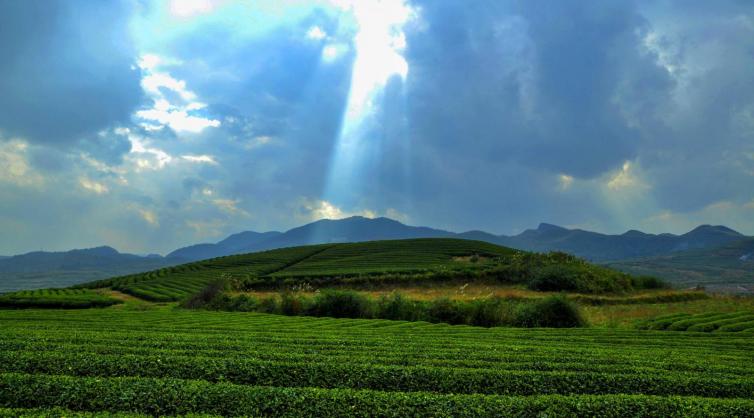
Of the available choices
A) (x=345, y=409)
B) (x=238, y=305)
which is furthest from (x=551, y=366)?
(x=238, y=305)

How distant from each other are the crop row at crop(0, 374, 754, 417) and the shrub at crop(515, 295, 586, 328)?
28791 millimetres

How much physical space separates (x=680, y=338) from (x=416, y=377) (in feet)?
72.5

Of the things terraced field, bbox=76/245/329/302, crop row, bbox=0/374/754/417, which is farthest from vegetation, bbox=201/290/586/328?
crop row, bbox=0/374/754/417

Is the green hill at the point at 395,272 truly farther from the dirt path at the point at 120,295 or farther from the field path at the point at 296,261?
the dirt path at the point at 120,295

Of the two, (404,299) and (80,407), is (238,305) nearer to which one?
(404,299)

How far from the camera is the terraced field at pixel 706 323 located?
113ft

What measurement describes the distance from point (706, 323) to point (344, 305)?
3305 centimetres

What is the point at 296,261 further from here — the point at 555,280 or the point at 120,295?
the point at 555,280

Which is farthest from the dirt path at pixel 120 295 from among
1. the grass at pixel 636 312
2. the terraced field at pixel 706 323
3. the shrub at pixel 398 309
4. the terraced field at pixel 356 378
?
the terraced field at pixel 706 323

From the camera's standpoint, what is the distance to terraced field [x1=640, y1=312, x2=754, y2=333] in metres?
34.6

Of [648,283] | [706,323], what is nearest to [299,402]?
[706,323]

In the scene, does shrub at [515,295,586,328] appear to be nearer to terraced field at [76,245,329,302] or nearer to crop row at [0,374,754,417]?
crop row at [0,374,754,417]

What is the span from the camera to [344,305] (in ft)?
158

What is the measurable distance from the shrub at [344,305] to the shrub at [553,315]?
15.9 m
